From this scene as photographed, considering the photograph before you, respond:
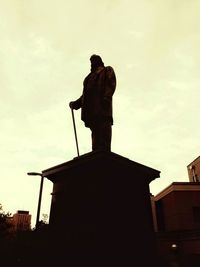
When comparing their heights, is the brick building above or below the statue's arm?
above

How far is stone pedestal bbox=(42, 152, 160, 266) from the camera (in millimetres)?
5855

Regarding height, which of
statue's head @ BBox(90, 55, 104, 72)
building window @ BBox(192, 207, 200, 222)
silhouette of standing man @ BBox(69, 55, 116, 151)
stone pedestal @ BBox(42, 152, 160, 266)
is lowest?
stone pedestal @ BBox(42, 152, 160, 266)

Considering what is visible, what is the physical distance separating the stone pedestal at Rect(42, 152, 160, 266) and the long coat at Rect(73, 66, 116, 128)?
1.20 meters

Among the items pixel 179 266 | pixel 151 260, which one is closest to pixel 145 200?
pixel 151 260

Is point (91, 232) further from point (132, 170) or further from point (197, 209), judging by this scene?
point (197, 209)

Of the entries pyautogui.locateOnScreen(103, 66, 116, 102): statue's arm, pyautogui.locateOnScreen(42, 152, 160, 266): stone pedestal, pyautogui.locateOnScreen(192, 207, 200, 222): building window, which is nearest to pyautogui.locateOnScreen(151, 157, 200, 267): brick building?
pyautogui.locateOnScreen(192, 207, 200, 222): building window

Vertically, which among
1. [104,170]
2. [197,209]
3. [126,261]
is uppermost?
[197,209]

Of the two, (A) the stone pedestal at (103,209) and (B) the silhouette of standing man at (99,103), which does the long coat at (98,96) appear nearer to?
(B) the silhouette of standing man at (99,103)

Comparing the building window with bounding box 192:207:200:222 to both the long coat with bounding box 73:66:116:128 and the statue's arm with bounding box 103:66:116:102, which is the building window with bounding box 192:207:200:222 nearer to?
the long coat with bounding box 73:66:116:128

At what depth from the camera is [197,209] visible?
113 ft

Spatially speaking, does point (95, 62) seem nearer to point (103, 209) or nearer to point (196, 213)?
point (103, 209)

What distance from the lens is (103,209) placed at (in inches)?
243

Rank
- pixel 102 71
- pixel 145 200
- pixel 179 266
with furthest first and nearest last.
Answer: pixel 179 266, pixel 102 71, pixel 145 200

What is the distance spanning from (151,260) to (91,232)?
3.99ft
